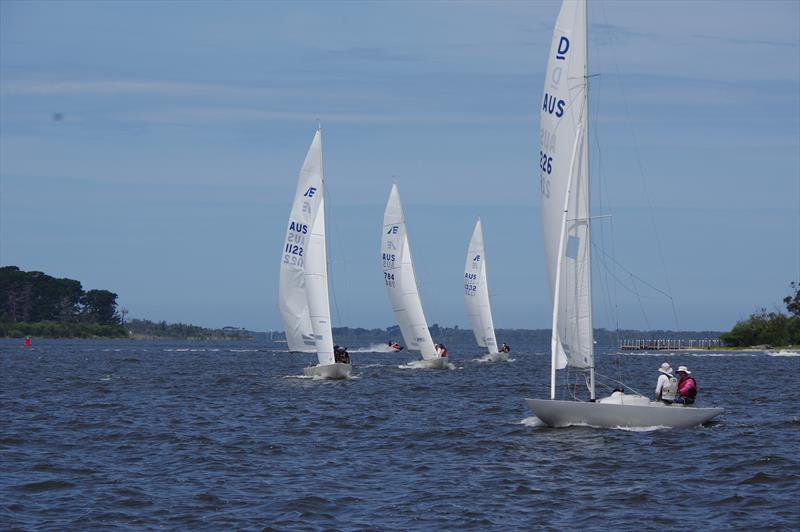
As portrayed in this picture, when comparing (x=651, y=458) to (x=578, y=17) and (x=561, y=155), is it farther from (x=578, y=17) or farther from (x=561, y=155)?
(x=578, y=17)

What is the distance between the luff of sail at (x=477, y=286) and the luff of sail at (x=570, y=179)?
43.7 metres

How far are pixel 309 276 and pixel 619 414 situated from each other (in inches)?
859

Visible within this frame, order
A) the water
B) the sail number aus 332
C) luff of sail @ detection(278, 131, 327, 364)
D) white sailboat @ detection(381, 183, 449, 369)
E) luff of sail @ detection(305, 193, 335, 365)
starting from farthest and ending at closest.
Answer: white sailboat @ detection(381, 183, 449, 369), luff of sail @ detection(278, 131, 327, 364), luff of sail @ detection(305, 193, 335, 365), the sail number aus 332, the water

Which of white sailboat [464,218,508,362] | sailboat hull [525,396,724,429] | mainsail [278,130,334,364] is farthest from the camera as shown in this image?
white sailboat [464,218,508,362]

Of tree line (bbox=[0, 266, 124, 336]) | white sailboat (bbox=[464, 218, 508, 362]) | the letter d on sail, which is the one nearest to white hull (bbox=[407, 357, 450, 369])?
white sailboat (bbox=[464, 218, 508, 362])

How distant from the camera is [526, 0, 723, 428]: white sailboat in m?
27.8

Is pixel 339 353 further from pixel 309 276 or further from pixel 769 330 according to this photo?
pixel 769 330

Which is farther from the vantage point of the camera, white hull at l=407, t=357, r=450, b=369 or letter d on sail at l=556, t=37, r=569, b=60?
white hull at l=407, t=357, r=450, b=369

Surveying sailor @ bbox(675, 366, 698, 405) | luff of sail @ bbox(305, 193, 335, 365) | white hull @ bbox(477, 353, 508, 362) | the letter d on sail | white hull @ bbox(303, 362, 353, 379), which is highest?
the letter d on sail

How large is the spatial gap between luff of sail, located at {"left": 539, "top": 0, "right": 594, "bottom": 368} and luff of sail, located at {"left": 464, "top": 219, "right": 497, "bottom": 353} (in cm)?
4367

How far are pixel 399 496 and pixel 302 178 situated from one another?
29.1 metres

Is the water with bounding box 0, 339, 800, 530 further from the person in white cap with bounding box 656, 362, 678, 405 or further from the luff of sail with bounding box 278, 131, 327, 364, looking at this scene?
the luff of sail with bounding box 278, 131, 327, 364

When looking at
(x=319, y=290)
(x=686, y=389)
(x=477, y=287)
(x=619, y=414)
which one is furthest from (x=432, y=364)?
(x=619, y=414)

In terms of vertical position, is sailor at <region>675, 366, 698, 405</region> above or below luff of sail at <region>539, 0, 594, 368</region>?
below
